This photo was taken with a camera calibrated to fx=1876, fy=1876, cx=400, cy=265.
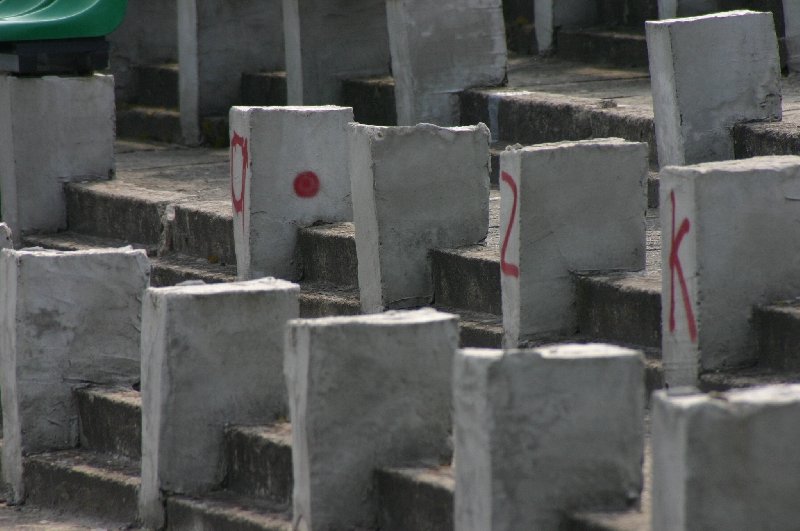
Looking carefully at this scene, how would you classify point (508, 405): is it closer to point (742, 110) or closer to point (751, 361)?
point (751, 361)

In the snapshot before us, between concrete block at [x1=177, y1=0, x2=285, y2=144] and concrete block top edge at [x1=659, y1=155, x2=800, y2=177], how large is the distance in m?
6.18

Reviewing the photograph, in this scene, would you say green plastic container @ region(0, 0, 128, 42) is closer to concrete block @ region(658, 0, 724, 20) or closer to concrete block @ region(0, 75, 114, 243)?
concrete block @ region(0, 75, 114, 243)

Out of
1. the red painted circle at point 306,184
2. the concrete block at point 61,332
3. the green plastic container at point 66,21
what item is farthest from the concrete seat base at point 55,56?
the concrete block at point 61,332

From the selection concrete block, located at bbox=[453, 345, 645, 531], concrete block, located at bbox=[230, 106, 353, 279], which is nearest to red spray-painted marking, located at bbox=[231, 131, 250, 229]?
concrete block, located at bbox=[230, 106, 353, 279]

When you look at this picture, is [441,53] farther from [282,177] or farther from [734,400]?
[734,400]

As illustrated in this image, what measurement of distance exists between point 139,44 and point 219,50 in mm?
1140

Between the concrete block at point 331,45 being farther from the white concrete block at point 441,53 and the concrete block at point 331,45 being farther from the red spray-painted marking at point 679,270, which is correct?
the red spray-painted marking at point 679,270

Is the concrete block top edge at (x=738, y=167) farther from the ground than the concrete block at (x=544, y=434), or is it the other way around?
the concrete block top edge at (x=738, y=167)

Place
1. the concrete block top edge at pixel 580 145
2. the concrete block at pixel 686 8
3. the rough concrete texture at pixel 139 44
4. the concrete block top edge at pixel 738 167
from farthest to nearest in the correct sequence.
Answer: the rough concrete texture at pixel 139 44
the concrete block at pixel 686 8
the concrete block top edge at pixel 580 145
the concrete block top edge at pixel 738 167

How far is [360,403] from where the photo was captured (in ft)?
16.5

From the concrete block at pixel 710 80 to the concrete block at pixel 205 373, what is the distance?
78.4 inches

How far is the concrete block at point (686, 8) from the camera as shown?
9914mm

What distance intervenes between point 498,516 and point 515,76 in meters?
6.42

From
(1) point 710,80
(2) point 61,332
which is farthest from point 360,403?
(1) point 710,80
